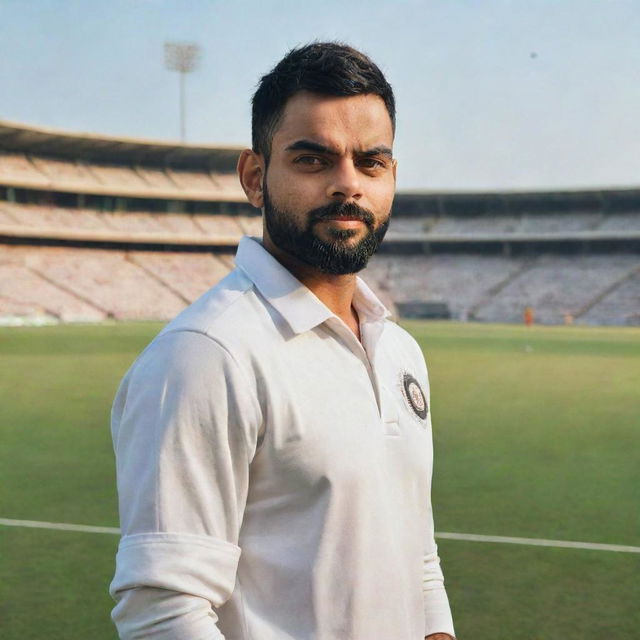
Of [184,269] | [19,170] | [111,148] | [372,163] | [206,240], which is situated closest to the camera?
[372,163]

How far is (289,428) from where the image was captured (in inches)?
73.5

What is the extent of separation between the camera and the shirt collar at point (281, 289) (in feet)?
6.49

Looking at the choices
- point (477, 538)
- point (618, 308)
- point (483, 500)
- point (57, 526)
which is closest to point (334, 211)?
point (477, 538)

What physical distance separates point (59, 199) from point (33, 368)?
43.8 m

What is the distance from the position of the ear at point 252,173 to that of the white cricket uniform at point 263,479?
16 cm

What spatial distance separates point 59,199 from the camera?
2416 inches

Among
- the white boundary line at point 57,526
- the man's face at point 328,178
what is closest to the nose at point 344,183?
the man's face at point 328,178

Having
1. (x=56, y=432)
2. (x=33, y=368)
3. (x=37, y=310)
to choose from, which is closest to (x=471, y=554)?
(x=56, y=432)

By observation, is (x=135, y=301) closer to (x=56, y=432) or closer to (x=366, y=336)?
(x=56, y=432)

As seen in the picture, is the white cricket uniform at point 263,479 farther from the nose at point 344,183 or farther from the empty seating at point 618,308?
the empty seating at point 618,308

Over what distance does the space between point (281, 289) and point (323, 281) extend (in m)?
0.18

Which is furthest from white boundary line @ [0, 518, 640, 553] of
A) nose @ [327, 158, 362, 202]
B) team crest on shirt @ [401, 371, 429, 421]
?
nose @ [327, 158, 362, 202]

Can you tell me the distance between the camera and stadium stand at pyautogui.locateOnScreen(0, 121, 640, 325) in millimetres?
56469

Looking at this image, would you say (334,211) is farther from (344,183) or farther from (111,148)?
(111,148)
